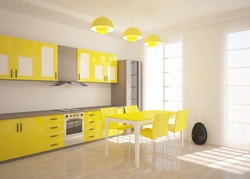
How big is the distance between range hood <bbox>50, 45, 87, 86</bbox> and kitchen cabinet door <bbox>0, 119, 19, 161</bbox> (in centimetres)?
130

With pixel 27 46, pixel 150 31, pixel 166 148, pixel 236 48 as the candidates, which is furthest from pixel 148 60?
pixel 27 46

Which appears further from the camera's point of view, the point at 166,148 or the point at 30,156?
the point at 166,148

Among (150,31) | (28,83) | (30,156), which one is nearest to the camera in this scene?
(30,156)

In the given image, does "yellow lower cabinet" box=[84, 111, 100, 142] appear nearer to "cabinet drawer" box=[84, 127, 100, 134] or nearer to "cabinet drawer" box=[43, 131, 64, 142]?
"cabinet drawer" box=[84, 127, 100, 134]

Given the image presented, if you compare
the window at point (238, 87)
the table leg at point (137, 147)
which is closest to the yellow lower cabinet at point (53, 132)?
the table leg at point (137, 147)

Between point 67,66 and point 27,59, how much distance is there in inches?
35.7

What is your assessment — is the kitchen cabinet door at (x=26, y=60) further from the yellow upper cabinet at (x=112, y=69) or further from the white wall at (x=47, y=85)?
the yellow upper cabinet at (x=112, y=69)

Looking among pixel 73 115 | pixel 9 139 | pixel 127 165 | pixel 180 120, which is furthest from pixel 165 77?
pixel 9 139

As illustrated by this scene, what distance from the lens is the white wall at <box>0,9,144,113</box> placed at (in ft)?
13.1

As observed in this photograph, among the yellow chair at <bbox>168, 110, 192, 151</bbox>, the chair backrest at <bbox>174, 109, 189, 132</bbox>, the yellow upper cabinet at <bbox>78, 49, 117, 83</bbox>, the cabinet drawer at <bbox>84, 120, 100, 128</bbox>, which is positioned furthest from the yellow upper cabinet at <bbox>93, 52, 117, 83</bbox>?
the chair backrest at <bbox>174, 109, 189, 132</bbox>

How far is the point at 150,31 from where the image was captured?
19.2 ft

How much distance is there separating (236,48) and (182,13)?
1.44 meters

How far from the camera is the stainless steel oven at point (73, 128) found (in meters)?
4.34

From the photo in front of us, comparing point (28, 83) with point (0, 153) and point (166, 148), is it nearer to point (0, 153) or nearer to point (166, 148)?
point (0, 153)
